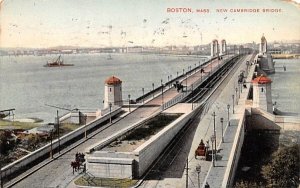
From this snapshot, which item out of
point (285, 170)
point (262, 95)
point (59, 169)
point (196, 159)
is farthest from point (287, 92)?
point (59, 169)

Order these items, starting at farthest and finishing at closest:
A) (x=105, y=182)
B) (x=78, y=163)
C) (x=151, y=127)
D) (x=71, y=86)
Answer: (x=71, y=86), (x=151, y=127), (x=78, y=163), (x=105, y=182)

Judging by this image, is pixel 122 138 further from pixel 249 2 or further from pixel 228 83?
pixel 228 83

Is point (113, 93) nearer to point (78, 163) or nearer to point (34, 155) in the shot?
point (34, 155)

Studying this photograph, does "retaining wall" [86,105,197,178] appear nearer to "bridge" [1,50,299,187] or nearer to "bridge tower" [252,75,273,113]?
"bridge" [1,50,299,187]

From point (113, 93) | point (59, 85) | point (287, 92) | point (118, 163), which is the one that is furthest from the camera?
point (59, 85)

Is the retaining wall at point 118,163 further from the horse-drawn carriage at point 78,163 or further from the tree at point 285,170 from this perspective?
the tree at point 285,170

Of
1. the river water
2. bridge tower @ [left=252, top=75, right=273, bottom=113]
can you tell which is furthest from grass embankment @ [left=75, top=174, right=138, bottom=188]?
the river water

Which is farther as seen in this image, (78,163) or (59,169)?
(59,169)

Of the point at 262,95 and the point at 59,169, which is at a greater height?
the point at 262,95
